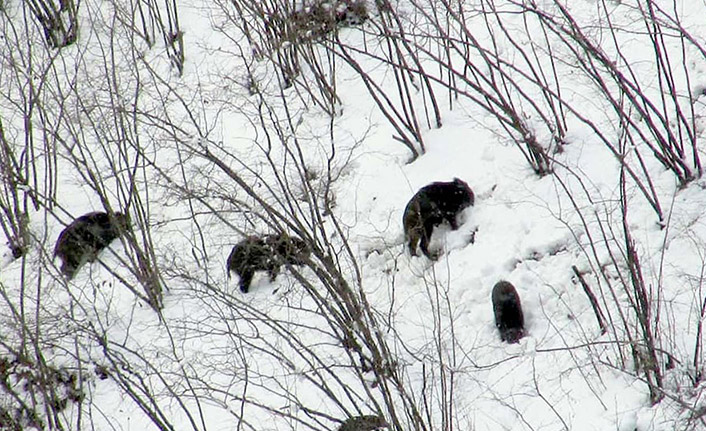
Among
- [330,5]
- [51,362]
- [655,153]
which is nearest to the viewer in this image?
[655,153]

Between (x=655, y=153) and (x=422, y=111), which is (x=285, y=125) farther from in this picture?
(x=655, y=153)

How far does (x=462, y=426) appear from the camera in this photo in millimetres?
9422

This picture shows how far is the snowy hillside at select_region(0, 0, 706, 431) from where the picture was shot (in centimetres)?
912

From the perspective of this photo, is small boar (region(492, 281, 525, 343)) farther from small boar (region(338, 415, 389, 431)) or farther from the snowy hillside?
small boar (region(338, 415, 389, 431))

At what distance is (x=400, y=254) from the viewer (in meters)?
11.4

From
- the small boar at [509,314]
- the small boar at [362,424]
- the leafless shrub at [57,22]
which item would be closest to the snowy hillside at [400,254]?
the small boar at [362,424]

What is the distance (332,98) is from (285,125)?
99 cm

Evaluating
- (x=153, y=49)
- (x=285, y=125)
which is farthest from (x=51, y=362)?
(x=153, y=49)

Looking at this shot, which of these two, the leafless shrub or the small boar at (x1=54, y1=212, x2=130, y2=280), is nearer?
the small boar at (x1=54, y1=212, x2=130, y2=280)

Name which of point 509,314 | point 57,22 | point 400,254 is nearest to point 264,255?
point 400,254

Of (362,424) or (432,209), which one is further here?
(432,209)

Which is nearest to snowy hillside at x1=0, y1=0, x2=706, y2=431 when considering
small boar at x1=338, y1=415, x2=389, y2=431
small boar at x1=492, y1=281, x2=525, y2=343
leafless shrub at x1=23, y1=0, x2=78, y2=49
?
small boar at x1=338, y1=415, x2=389, y2=431

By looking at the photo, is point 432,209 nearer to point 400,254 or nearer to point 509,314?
point 400,254

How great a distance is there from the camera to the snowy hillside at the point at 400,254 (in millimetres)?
9117
